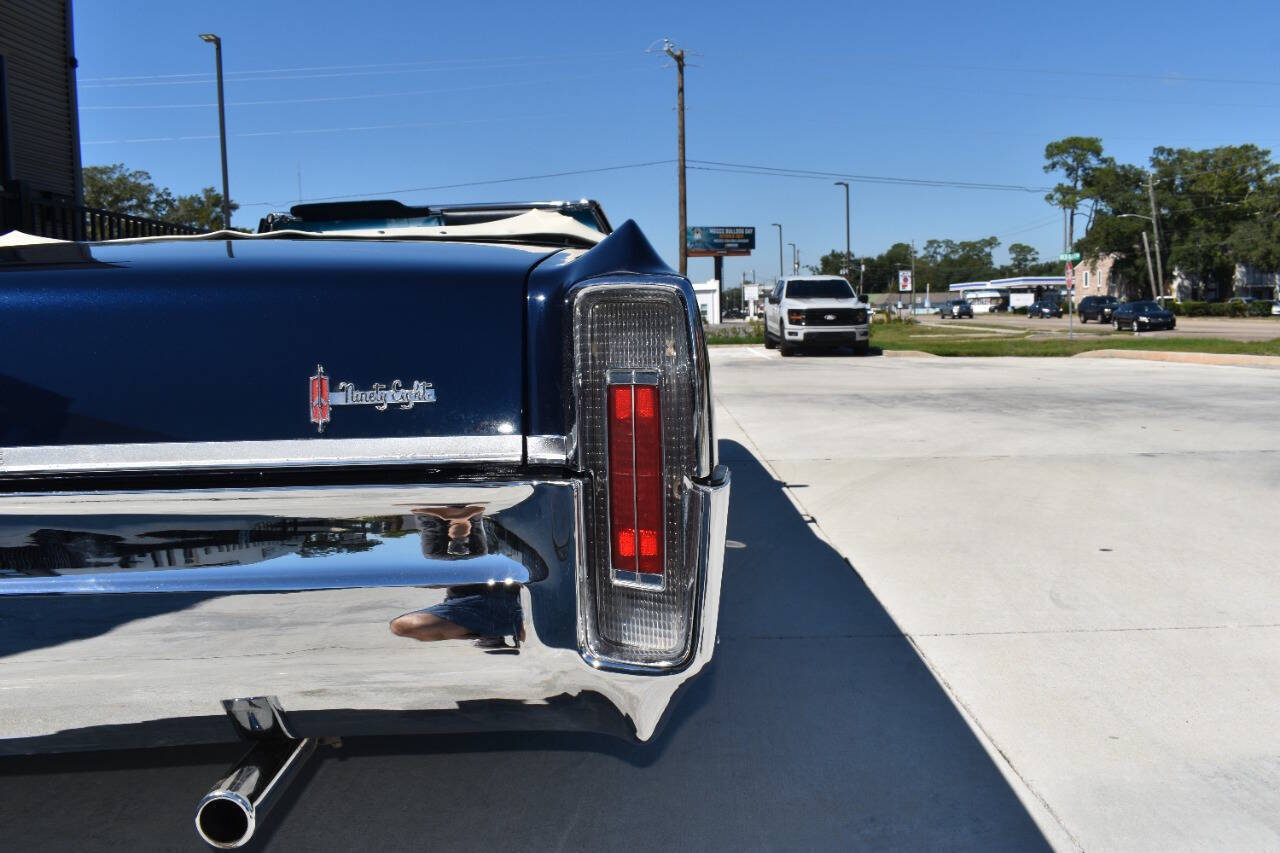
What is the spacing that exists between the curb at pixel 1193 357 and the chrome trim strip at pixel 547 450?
19.7 meters

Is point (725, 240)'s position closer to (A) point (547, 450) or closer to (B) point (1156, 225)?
(B) point (1156, 225)

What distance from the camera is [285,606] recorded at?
2176 millimetres

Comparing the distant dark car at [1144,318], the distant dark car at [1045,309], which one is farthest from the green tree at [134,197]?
the distant dark car at [1045,309]

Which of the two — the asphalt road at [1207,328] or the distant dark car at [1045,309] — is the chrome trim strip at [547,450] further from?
the distant dark car at [1045,309]

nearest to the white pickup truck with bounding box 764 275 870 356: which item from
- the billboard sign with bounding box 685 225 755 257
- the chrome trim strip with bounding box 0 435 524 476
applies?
the chrome trim strip with bounding box 0 435 524 476

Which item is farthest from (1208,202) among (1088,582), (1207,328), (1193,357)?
Result: (1088,582)

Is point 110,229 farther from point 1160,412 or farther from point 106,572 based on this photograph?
point 1160,412

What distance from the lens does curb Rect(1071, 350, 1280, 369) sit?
62.1ft

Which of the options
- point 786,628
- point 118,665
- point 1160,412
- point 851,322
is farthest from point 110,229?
point 851,322

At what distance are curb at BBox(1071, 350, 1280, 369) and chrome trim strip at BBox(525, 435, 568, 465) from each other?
19687 millimetres

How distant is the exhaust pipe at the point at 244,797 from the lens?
2.16m

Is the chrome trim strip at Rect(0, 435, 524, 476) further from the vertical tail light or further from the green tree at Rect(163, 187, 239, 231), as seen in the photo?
the green tree at Rect(163, 187, 239, 231)

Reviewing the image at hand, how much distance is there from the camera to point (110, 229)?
8.31m

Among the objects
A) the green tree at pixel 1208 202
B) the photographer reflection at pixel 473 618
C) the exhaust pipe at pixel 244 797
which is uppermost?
the green tree at pixel 1208 202
